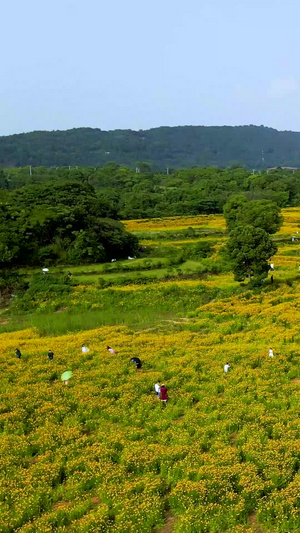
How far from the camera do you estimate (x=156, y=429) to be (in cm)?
1836

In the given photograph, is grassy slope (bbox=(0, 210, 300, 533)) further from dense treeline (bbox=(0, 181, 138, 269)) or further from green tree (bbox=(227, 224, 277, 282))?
dense treeline (bbox=(0, 181, 138, 269))

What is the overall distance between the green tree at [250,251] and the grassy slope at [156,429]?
6107 millimetres

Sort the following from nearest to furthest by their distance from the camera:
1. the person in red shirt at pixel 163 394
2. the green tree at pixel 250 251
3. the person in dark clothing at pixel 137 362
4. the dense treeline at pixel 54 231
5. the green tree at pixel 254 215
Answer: the person in red shirt at pixel 163 394
the person in dark clothing at pixel 137 362
the green tree at pixel 250 251
the dense treeline at pixel 54 231
the green tree at pixel 254 215

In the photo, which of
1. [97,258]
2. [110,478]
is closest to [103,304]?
[97,258]

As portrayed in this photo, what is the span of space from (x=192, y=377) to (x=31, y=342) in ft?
38.1

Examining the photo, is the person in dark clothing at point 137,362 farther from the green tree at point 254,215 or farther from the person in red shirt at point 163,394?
the green tree at point 254,215

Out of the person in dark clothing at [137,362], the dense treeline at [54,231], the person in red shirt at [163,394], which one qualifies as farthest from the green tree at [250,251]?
the person in red shirt at [163,394]

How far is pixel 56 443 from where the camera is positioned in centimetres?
1767

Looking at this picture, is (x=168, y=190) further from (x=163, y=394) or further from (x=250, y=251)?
(x=163, y=394)

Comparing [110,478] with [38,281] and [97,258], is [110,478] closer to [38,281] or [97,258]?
[38,281]

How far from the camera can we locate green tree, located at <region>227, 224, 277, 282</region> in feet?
Result: 126

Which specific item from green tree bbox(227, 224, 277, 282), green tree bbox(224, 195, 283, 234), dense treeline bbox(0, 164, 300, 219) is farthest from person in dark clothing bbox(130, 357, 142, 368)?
dense treeline bbox(0, 164, 300, 219)

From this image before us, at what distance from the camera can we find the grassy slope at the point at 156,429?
1370cm

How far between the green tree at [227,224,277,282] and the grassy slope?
6.11m
